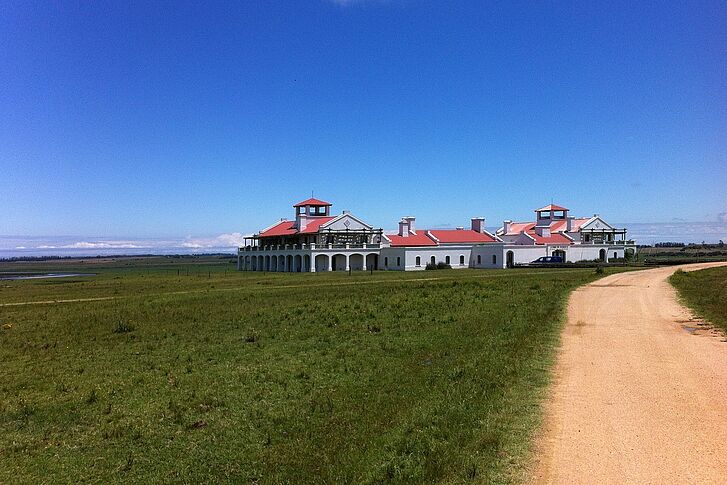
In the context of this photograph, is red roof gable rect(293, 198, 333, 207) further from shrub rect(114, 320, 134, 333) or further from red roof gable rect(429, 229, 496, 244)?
shrub rect(114, 320, 134, 333)

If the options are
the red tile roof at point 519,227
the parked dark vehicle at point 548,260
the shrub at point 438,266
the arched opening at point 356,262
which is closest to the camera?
the shrub at point 438,266

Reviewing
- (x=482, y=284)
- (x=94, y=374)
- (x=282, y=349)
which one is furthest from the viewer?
(x=482, y=284)

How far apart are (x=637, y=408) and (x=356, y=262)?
239ft

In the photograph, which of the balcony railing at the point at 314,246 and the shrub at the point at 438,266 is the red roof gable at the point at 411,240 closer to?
the balcony railing at the point at 314,246

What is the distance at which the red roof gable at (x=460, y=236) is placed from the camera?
285 feet

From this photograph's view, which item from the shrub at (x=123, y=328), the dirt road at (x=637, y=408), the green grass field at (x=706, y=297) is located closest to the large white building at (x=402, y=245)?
the green grass field at (x=706, y=297)

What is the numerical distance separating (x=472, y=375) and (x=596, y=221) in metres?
90.6

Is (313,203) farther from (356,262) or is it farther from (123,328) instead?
(123,328)

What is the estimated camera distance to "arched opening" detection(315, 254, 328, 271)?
256 feet

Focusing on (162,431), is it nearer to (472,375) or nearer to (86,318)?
(472,375)

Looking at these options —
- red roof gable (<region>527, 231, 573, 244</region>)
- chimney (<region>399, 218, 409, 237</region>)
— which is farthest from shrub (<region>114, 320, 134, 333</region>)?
red roof gable (<region>527, 231, 573, 244</region>)

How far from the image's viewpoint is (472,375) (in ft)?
44.0

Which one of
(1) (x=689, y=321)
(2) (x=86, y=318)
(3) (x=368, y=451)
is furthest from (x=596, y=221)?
(3) (x=368, y=451)

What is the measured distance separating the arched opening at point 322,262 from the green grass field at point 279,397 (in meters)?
52.4
